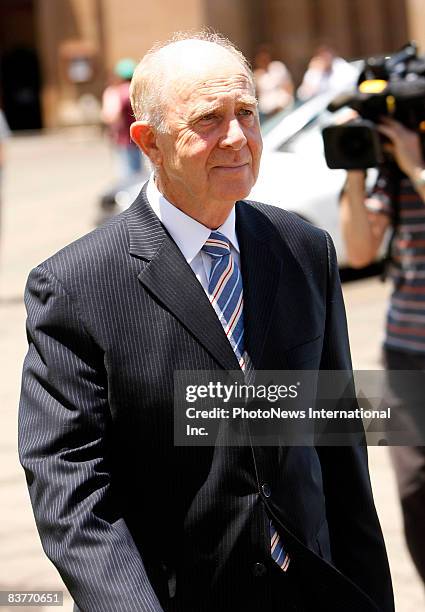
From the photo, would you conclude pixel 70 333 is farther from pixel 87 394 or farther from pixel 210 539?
pixel 210 539

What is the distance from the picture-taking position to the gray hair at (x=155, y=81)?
98.0 inches

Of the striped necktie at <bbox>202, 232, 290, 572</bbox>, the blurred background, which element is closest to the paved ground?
the blurred background

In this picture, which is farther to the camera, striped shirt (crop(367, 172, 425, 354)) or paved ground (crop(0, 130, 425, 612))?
paved ground (crop(0, 130, 425, 612))

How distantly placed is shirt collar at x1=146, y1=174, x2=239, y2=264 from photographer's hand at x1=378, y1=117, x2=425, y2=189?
1.48 meters

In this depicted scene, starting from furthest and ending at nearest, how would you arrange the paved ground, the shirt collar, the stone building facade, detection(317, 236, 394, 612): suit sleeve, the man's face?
1. the stone building facade
2. the paved ground
3. detection(317, 236, 394, 612): suit sleeve
4. the shirt collar
5. the man's face

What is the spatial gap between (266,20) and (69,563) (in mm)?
33841

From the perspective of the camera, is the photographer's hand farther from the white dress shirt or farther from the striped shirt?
the white dress shirt

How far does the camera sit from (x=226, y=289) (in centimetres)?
258

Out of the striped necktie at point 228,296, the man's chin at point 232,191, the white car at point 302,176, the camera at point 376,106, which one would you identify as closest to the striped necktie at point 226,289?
the striped necktie at point 228,296

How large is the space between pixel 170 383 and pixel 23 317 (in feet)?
27.1

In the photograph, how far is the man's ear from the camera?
2.55 m

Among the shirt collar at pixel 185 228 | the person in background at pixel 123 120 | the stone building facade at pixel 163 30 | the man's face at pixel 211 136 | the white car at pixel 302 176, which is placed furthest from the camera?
the stone building facade at pixel 163 30

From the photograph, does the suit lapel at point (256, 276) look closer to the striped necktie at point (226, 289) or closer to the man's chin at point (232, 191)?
the striped necktie at point (226, 289)

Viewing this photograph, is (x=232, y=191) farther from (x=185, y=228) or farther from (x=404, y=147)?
(x=404, y=147)
